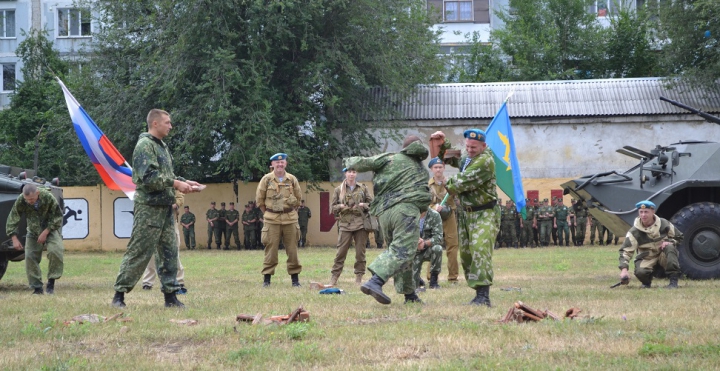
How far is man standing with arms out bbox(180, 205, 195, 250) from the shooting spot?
33031mm

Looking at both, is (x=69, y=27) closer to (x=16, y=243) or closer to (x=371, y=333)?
(x=16, y=243)

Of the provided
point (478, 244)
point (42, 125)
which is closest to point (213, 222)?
point (42, 125)

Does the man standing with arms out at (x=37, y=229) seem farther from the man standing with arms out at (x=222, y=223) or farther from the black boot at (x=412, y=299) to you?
the man standing with arms out at (x=222, y=223)

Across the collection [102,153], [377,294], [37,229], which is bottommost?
[377,294]

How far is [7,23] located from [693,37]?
35.8m

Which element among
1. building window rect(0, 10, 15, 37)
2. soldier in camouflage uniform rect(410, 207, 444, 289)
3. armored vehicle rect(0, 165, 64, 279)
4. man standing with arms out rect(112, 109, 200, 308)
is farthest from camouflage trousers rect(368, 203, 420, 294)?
building window rect(0, 10, 15, 37)

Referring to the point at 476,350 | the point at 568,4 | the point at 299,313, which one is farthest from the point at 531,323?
the point at 568,4

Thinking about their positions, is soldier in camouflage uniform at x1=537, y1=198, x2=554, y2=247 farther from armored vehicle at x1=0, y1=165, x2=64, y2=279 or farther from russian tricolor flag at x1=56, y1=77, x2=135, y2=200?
russian tricolor flag at x1=56, y1=77, x2=135, y2=200

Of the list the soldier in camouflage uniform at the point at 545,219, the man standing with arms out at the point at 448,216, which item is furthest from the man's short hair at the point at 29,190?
the soldier in camouflage uniform at the point at 545,219

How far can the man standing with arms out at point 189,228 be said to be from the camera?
3303 cm

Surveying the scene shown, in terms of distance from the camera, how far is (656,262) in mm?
13320

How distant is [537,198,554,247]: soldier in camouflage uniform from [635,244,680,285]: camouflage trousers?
1783cm

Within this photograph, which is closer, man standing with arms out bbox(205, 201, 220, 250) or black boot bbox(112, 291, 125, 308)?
black boot bbox(112, 291, 125, 308)

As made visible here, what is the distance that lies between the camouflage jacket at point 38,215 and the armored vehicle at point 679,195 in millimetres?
8501
